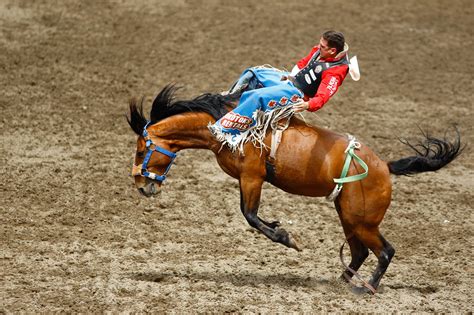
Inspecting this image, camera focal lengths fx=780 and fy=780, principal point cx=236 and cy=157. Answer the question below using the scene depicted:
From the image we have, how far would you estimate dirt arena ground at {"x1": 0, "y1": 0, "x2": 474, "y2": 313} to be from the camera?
6754mm

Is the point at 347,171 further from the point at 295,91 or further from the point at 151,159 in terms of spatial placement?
the point at 151,159

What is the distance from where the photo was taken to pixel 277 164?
6.56 meters

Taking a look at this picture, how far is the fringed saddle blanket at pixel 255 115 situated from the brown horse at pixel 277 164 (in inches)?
3.4

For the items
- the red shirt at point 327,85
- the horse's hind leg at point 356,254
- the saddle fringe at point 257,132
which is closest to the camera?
the red shirt at point 327,85

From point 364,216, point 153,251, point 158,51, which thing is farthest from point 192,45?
point 364,216

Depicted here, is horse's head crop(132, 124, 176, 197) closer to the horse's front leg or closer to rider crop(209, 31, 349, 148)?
rider crop(209, 31, 349, 148)

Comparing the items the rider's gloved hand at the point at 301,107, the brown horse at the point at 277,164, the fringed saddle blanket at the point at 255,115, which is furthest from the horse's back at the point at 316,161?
the rider's gloved hand at the point at 301,107

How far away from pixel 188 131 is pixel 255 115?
597 mm

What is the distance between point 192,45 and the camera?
1260 centimetres

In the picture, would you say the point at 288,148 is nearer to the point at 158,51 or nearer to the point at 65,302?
the point at 65,302

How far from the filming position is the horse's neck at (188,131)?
657 cm

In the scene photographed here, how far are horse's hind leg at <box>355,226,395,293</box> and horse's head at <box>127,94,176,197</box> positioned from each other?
174 cm

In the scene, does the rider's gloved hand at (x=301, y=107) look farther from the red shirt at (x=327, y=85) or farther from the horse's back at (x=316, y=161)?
the horse's back at (x=316, y=161)

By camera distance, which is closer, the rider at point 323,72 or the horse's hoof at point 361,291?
the rider at point 323,72
